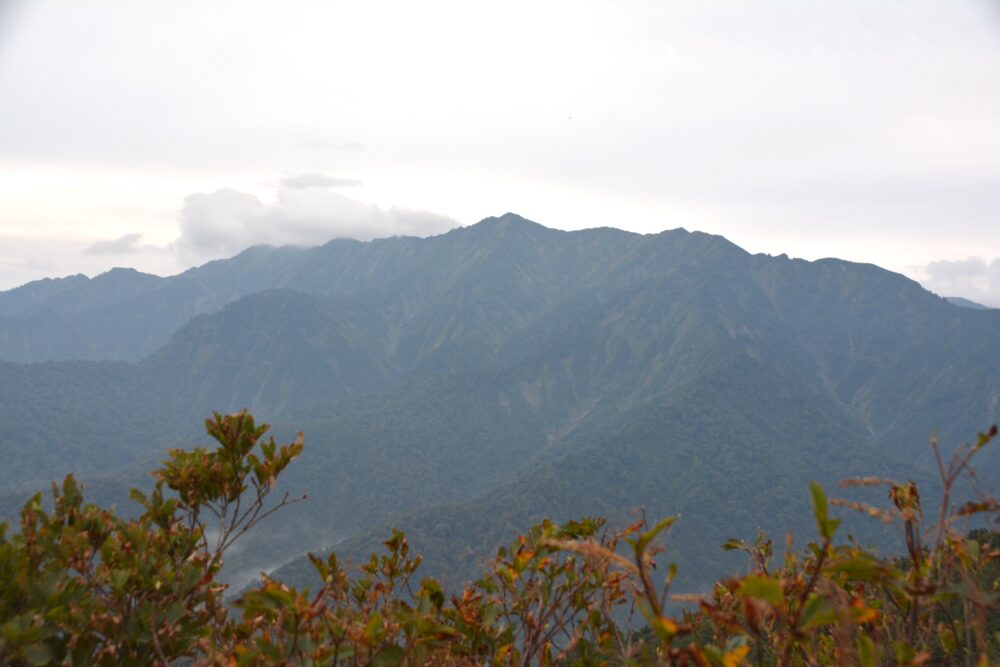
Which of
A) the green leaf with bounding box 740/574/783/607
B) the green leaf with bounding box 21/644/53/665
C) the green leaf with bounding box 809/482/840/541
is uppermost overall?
the green leaf with bounding box 809/482/840/541

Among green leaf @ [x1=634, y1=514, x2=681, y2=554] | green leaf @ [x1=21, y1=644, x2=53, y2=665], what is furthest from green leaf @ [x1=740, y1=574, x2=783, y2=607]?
green leaf @ [x1=21, y1=644, x2=53, y2=665]

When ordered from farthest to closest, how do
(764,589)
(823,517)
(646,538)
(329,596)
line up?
(329,596) < (646,538) < (823,517) < (764,589)

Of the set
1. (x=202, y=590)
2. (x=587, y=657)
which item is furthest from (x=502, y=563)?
(x=202, y=590)

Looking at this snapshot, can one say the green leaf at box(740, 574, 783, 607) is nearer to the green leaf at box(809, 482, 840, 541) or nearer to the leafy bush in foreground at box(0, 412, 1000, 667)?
the green leaf at box(809, 482, 840, 541)

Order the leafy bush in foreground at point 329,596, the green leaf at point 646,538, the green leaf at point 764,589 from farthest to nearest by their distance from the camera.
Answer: the leafy bush in foreground at point 329,596 → the green leaf at point 646,538 → the green leaf at point 764,589

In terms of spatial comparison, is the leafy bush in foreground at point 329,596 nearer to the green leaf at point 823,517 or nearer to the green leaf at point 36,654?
the green leaf at point 36,654

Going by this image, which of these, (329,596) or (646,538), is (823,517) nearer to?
(646,538)

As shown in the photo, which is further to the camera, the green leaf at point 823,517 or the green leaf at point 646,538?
the green leaf at point 646,538

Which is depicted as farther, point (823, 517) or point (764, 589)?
point (823, 517)

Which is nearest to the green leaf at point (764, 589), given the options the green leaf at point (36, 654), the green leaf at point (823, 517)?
the green leaf at point (823, 517)

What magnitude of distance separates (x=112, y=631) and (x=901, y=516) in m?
5.11

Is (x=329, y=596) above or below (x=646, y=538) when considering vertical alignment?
below

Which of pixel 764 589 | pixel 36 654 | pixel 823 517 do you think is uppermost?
pixel 823 517

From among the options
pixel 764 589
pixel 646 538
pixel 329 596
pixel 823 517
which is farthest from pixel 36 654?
pixel 823 517
